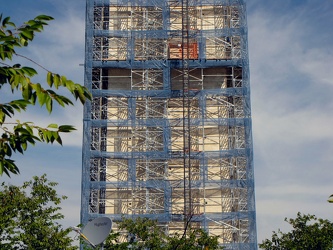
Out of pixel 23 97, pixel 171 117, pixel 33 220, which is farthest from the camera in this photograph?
pixel 171 117

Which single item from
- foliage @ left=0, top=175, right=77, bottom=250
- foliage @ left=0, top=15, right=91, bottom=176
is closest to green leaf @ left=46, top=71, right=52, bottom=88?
foliage @ left=0, top=15, right=91, bottom=176

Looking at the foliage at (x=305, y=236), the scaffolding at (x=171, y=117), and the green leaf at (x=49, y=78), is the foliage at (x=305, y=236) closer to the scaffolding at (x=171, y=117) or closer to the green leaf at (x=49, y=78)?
the scaffolding at (x=171, y=117)

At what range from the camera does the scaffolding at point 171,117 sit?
51.5 meters

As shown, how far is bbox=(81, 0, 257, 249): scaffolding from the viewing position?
169 ft

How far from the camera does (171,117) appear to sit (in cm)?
5494

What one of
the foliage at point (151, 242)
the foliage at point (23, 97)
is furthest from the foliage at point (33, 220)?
the foliage at point (23, 97)

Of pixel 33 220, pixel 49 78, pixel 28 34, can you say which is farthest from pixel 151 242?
pixel 49 78

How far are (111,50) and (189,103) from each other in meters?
9.29

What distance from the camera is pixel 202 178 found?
51.9m

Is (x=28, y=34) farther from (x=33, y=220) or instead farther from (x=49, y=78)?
(x=33, y=220)

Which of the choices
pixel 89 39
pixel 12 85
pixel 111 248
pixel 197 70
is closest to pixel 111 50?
pixel 89 39

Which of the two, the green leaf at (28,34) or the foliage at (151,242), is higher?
the green leaf at (28,34)

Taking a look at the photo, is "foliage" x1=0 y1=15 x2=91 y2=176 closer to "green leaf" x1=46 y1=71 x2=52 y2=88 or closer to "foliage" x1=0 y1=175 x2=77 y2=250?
"green leaf" x1=46 y1=71 x2=52 y2=88

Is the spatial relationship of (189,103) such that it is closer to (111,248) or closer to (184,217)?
(184,217)
